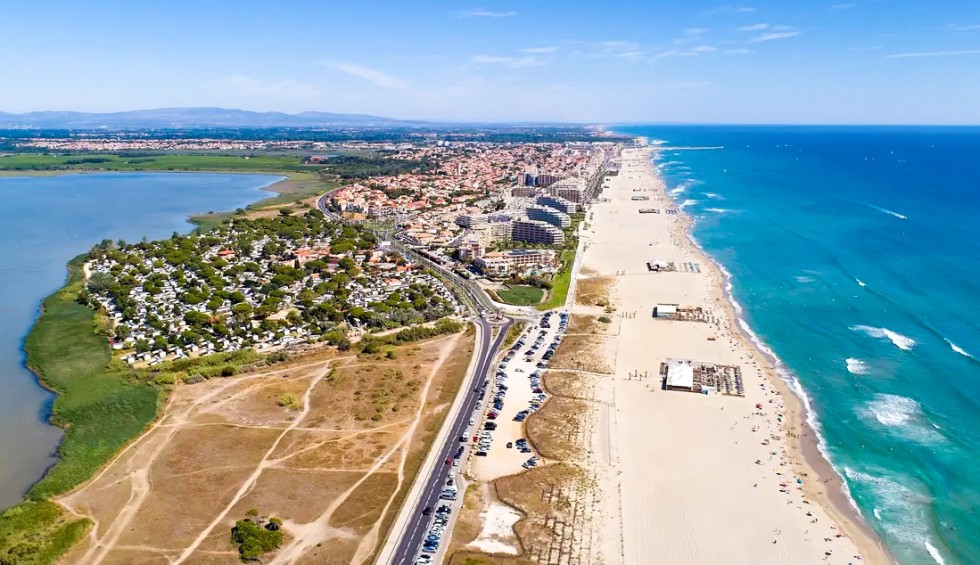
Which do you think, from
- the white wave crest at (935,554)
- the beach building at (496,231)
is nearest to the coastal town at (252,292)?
the beach building at (496,231)

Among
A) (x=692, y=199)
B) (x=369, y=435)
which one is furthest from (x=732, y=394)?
(x=692, y=199)

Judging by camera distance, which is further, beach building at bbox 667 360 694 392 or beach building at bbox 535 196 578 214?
beach building at bbox 535 196 578 214

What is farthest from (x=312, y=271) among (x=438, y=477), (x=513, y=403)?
(x=438, y=477)

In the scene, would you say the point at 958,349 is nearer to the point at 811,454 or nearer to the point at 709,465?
the point at 811,454

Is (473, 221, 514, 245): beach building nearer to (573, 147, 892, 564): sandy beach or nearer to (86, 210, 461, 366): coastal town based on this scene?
(86, 210, 461, 366): coastal town

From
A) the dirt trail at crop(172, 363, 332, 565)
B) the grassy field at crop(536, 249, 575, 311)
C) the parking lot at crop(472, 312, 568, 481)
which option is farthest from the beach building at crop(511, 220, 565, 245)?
the dirt trail at crop(172, 363, 332, 565)

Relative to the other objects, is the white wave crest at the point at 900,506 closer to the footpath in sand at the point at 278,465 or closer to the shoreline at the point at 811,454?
the shoreline at the point at 811,454
